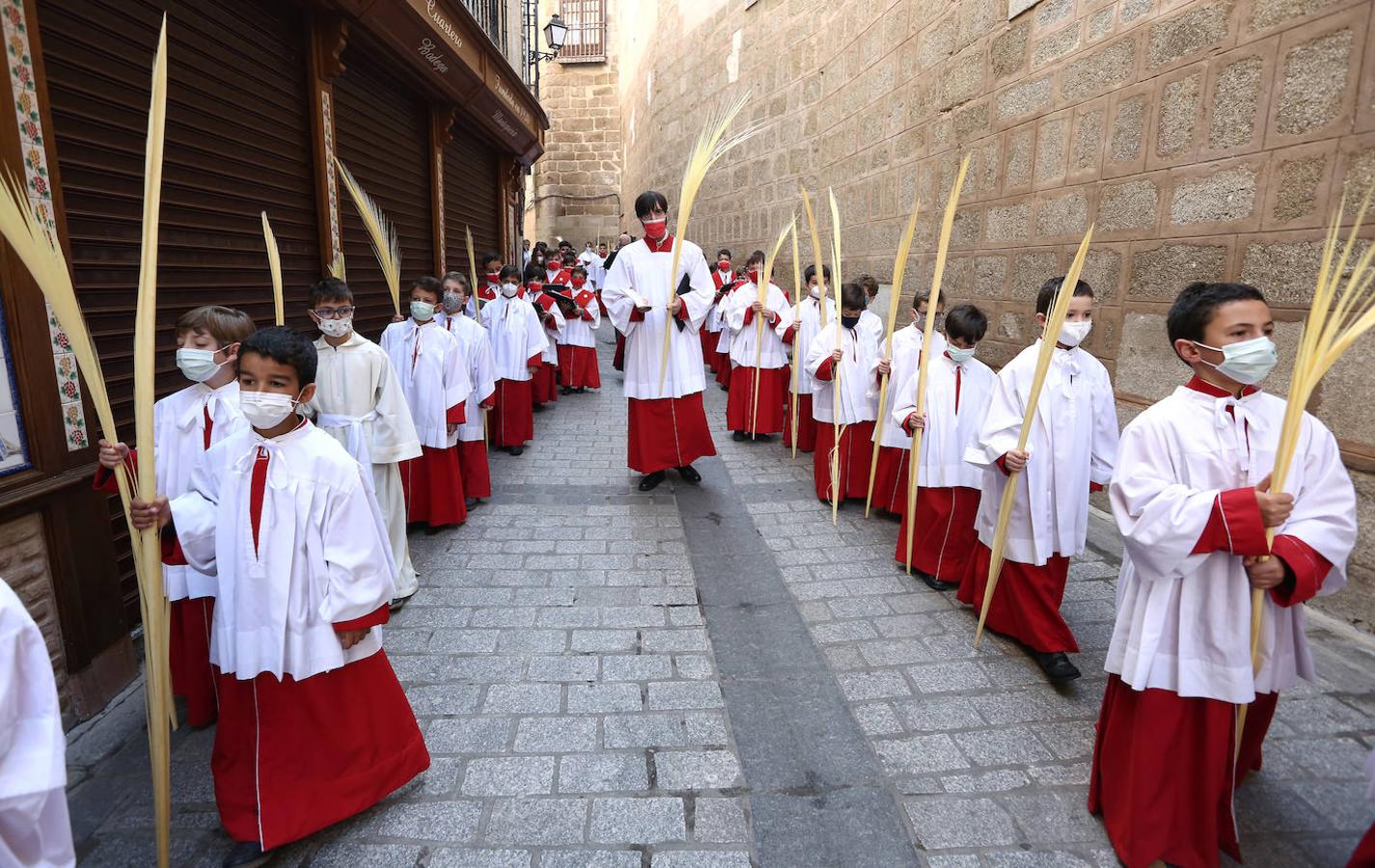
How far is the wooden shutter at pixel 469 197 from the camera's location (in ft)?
33.1

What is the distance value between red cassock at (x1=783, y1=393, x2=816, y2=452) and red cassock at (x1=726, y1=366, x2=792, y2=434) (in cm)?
20

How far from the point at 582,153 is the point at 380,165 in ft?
66.9

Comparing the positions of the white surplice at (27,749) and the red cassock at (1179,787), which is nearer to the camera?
the white surplice at (27,749)

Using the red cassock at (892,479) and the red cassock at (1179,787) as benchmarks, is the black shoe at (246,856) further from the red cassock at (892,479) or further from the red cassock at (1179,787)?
the red cassock at (892,479)

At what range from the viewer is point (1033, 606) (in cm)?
361

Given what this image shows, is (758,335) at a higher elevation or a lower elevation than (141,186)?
lower

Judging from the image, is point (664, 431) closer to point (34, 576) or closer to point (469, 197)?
point (34, 576)

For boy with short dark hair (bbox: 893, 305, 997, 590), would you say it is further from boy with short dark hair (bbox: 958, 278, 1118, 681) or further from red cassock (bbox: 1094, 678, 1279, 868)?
red cassock (bbox: 1094, 678, 1279, 868)

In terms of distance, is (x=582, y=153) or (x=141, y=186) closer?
(x=141, y=186)

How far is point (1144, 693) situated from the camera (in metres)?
2.38

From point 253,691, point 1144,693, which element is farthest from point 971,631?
point 253,691

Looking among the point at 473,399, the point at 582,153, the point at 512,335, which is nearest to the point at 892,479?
the point at 473,399

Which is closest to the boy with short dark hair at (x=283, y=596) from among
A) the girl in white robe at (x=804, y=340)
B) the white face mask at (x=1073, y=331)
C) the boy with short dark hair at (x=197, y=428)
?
the boy with short dark hair at (x=197, y=428)

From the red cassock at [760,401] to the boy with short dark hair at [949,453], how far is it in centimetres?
362
